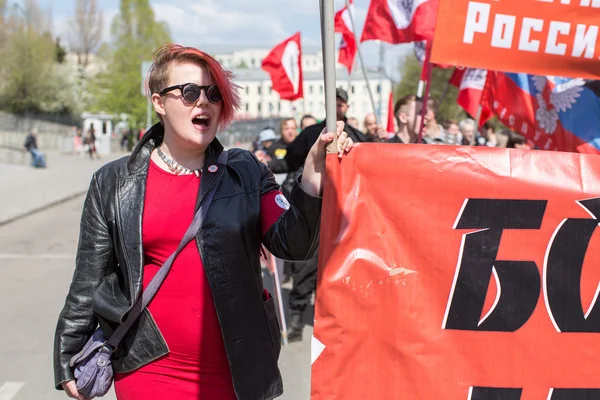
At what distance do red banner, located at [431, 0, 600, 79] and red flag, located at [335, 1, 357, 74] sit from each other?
8.52m

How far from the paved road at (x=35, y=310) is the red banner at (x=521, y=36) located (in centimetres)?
260

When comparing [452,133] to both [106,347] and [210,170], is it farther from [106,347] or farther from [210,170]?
[106,347]

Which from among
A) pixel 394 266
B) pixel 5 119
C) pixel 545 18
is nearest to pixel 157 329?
pixel 394 266

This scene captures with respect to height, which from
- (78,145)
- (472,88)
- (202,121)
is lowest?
(78,145)

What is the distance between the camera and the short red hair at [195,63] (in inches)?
101

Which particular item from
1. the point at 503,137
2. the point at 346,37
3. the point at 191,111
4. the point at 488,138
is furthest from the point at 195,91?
the point at 488,138

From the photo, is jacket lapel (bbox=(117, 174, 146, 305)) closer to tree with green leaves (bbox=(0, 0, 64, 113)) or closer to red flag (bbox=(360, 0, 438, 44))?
red flag (bbox=(360, 0, 438, 44))

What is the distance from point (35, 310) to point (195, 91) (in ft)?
17.6

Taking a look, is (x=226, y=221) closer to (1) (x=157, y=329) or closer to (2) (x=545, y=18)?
(1) (x=157, y=329)

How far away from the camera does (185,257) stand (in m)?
2.48

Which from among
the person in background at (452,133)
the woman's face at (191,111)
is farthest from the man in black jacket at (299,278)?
the person in background at (452,133)

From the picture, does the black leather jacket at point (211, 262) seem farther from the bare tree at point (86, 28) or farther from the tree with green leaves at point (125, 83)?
the bare tree at point (86, 28)

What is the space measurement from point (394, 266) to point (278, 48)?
10856 millimetres

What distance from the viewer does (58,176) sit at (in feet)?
79.8
